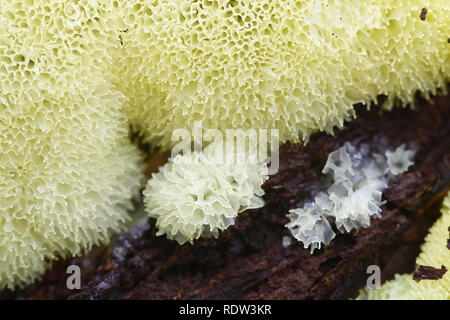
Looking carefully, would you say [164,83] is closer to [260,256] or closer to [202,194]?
[202,194]

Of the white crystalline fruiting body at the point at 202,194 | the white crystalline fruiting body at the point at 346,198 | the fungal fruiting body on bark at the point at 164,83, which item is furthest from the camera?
the white crystalline fruiting body at the point at 346,198

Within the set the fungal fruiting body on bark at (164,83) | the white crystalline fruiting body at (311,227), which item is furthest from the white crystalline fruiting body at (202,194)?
the white crystalline fruiting body at (311,227)

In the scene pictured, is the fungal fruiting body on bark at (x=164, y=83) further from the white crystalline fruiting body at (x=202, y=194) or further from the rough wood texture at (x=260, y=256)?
the rough wood texture at (x=260, y=256)

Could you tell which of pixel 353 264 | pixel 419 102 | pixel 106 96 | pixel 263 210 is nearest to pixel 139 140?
pixel 106 96

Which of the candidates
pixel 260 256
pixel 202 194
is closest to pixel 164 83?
pixel 202 194

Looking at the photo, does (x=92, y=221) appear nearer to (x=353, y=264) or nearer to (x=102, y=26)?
(x=102, y=26)

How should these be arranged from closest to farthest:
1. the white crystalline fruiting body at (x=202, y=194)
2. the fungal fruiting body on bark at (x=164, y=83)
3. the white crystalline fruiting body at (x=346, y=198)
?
1. the fungal fruiting body on bark at (x=164, y=83)
2. the white crystalline fruiting body at (x=202, y=194)
3. the white crystalline fruiting body at (x=346, y=198)
